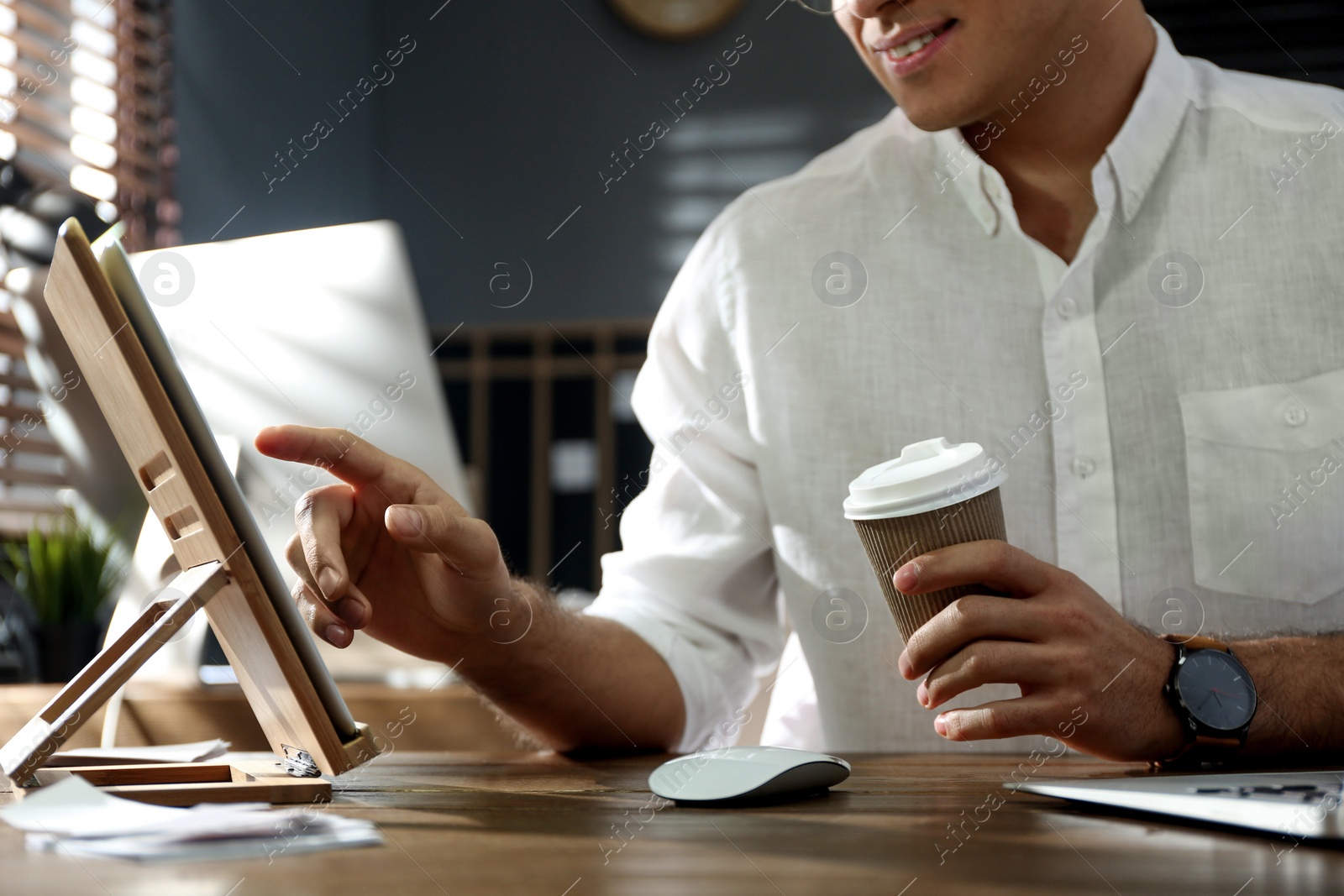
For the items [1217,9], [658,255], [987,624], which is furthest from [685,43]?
[987,624]

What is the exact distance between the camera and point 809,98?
12.4 ft

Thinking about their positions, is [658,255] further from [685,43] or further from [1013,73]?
[1013,73]

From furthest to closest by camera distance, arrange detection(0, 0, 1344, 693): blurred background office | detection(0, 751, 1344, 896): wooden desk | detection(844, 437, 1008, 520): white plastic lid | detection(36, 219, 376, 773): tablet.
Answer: detection(0, 0, 1344, 693): blurred background office < detection(844, 437, 1008, 520): white plastic lid < detection(36, 219, 376, 773): tablet < detection(0, 751, 1344, 896): wooden desk

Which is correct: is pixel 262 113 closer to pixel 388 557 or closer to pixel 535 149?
pixel 535 149

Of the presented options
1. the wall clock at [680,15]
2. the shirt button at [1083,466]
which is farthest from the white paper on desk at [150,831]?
the wall clock at [680,15]

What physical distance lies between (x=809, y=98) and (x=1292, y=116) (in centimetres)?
273

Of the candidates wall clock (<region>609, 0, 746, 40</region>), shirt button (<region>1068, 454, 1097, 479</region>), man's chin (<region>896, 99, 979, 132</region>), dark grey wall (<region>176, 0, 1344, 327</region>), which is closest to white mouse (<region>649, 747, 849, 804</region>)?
shirt button (<region>1068, 454, 1097, 479</region>)

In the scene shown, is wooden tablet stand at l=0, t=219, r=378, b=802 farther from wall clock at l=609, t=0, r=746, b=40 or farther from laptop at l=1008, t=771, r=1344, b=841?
wall clock at l=609, t=0, r=746, b=40

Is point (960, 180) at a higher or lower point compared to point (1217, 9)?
lower

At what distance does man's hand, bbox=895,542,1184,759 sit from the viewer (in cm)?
69

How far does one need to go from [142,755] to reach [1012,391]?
89cm

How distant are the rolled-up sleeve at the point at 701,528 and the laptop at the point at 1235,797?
1.99 feet

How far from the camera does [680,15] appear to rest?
377cm

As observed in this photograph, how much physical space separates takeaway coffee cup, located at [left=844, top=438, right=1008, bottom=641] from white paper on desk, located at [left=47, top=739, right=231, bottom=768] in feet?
1.58
